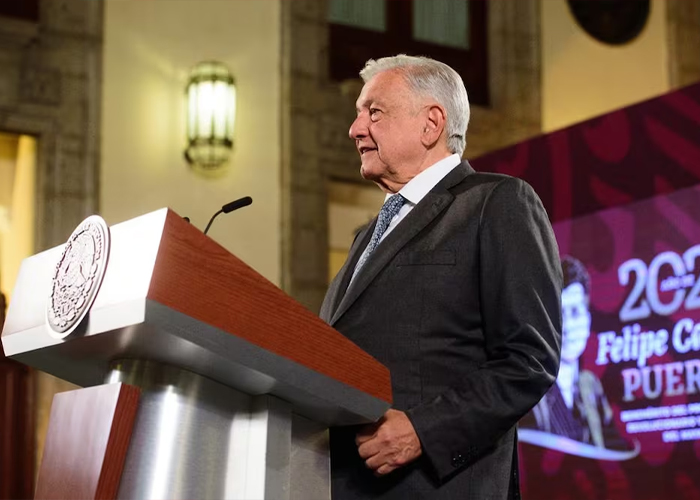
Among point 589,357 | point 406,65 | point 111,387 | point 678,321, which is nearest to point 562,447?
point 589,357

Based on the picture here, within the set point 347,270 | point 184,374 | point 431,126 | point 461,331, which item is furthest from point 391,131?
point 184,374

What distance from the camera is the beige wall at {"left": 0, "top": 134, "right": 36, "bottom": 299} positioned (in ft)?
23.6

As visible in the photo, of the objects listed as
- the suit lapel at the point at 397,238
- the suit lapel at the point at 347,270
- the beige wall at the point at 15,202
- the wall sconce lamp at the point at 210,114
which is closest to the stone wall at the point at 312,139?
the wall sconce lamp at the point at 210,114

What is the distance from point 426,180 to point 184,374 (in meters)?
0.77

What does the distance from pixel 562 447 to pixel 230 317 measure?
3.93 meters

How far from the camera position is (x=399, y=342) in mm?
1905

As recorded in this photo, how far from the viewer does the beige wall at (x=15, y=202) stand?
23.6 ft

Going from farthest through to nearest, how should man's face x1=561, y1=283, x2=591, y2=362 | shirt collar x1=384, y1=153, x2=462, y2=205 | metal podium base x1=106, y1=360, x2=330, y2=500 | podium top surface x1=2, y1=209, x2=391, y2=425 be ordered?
man's face x1=561, y1=283, x2=591, y2=362, shirt collar x1=384, y1=153, x2=462, y2=205, metal podium base x1=106, y1=360, x2=330, y2=500, podium top surface x1=2, y1=209, x2=391, y2=425

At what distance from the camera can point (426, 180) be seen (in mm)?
2148

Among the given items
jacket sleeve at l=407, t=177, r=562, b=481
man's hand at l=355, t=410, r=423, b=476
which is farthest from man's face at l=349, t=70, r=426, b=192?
man's hand at l=355, t=410, r=423, b=476

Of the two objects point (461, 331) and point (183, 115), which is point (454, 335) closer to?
point (461, 331)

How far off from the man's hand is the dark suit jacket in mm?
17

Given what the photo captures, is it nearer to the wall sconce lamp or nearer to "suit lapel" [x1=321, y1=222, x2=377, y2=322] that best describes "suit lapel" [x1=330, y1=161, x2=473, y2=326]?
"suit lapel" [x1=321, y1=222, x2=377, y2=322]

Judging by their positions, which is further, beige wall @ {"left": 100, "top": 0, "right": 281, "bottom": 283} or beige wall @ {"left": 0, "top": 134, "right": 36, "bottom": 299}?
beige wall @ {"left": 100, "top": 0, "right": 281, "bottom": 283}
